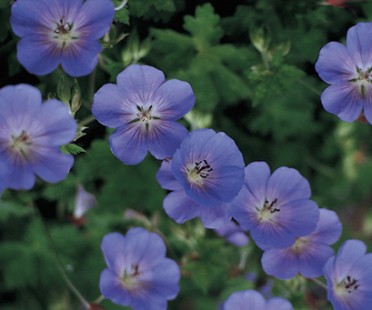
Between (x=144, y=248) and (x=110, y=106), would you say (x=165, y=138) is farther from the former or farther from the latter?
(x=144, y=248)

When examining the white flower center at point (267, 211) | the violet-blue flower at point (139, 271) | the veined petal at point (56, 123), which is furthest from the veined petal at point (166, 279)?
the veined petal at point (56, 123)

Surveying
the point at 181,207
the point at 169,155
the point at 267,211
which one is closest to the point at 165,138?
the point at 169,155

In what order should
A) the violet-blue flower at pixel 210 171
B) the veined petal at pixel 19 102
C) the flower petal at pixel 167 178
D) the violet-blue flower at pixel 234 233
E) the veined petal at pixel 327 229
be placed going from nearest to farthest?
the veined petal at pixel 19 102 → the violet-blue flower at pixel 210 171 → the flower petal at pixel 167 178 → the veined petal at pixel 327 229 → the violet-blue flower at pixel 234 233

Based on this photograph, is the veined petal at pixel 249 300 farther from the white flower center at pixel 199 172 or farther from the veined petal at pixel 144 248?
the white flower center at pixel 199 172

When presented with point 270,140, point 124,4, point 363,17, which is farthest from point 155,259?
point 270,140

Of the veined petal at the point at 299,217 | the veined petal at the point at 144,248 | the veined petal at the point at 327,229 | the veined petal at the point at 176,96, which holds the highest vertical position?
the veined petal at the point at 176,96

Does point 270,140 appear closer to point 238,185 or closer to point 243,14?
point 243,14

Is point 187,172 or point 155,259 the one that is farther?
point 155,259
